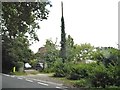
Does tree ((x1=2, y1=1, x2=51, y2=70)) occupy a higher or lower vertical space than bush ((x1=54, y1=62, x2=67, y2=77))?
higher

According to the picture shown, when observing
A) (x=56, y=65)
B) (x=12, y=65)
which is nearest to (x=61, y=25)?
(x=56, y=65)

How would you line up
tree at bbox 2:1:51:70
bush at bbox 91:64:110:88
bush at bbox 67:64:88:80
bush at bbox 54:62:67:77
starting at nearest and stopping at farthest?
1. tree at bbox 2:1:51:70
2. bush at bbox 91:64:110:88
3. bush at bbox 67:64:88:80
4. bush at bbox 54:62:67:77

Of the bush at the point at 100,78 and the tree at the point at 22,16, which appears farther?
the bush at the point at 100,78

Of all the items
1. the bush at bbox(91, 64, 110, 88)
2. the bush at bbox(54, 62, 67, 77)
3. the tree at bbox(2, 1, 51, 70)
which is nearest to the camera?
the tree at bbox(2, 1, 51, 70)

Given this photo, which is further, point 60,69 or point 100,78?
point 60,69

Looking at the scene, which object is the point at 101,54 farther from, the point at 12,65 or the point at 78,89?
the point at 12,65

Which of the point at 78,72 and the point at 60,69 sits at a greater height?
the point at 60,69

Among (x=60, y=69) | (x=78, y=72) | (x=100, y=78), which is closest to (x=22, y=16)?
(x=100, y=78)

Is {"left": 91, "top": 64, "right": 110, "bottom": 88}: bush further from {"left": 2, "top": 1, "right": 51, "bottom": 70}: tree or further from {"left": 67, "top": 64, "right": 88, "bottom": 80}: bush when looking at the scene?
{"left": 67, "top": 64, "right": 88, "bottom": 80}: bush

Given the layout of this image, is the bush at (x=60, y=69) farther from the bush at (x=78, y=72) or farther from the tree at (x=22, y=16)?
the tree at (x=22, y=16)

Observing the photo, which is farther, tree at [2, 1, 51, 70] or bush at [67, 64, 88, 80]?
bush at [67, 64, 88, 80]

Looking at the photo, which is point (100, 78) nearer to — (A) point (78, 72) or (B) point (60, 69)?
(A) point (78, 72)

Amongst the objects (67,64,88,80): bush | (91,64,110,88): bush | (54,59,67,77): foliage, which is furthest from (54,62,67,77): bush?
(91,64,110,88): bush

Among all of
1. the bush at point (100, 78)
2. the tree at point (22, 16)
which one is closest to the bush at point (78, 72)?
the bush at point (100, 78)
